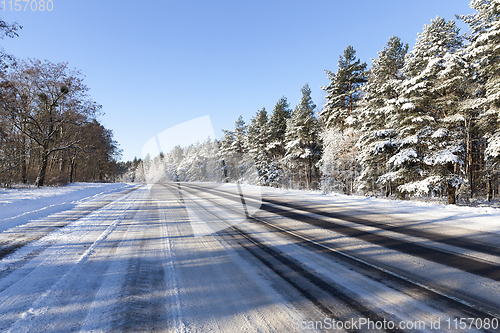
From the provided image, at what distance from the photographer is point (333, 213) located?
752 centimetres

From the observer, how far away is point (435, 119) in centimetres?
1377

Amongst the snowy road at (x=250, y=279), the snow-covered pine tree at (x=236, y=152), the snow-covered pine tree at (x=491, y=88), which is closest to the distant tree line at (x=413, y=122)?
the snow-covered pine tree at (x=491, y=88)

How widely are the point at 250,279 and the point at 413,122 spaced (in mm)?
16484

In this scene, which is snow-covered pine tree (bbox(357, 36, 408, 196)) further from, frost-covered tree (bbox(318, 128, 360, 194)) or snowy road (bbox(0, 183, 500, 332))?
snowy road (bbox(0, 183, 500, 332))

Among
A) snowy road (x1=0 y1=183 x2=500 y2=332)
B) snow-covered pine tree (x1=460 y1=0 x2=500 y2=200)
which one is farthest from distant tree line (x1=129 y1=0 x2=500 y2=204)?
snowy road (x1=0 y1=183 x2=500 y2=332)

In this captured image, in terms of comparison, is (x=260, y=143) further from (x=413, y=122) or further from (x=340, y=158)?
(x=413, y=122)

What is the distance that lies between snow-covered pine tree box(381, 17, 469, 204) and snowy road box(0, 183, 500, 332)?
895cm

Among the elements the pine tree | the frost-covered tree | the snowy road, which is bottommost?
the snowy road

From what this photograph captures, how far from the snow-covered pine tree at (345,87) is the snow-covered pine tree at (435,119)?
272 inches

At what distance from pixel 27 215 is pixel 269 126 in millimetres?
29919

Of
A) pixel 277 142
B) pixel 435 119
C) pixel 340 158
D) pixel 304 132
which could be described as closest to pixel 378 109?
pixel 435 119

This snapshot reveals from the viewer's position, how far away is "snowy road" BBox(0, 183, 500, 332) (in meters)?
2.13

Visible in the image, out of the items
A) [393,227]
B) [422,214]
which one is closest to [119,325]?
[393,227]

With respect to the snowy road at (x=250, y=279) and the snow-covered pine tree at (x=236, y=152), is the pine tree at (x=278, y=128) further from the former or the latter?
the snowy road at (x=250, y=279)
